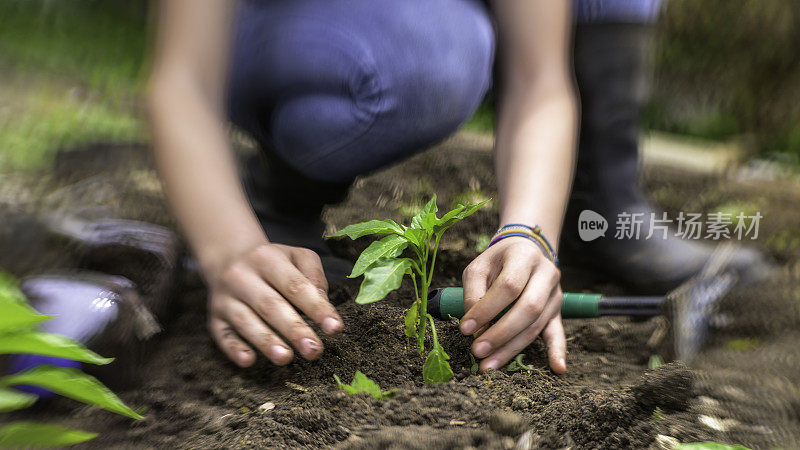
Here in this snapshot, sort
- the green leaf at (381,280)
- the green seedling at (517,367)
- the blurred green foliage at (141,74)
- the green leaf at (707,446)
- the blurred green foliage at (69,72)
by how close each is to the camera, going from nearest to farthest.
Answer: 1. the green leaf at (707,446)
2. the green leaf at (381,280)
3. the green seedling at (517,367)
4. the blurred green foliage at (69,72)
5. the blurred green foliage at (141,74)

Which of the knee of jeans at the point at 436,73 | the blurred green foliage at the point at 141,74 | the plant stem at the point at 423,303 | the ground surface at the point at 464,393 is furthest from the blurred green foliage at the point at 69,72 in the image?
the plant stem at the point at 423,303

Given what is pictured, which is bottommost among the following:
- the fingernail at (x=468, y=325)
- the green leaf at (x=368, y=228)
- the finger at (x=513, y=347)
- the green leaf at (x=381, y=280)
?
the finger at (x=513, y=347)

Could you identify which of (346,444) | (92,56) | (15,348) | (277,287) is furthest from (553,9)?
(92,56)

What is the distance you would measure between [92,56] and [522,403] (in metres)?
3.69

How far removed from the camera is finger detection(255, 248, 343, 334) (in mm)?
1233

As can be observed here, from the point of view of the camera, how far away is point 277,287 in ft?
4.28

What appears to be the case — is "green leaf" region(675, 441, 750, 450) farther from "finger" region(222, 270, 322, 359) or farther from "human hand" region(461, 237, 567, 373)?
"finger" region(222, 270, 322, 359)

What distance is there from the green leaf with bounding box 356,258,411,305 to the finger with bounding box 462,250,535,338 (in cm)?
15

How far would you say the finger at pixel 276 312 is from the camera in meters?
1.24

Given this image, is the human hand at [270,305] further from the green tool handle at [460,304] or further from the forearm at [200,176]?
the green tool handle at [460,304]

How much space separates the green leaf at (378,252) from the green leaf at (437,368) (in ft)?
0.63

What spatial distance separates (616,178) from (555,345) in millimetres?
878

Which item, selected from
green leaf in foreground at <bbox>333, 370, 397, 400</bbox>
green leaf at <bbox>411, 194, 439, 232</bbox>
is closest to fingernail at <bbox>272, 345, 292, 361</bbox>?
green leaf in foreground at <bbox>333, 370, 397, 400</bbox>

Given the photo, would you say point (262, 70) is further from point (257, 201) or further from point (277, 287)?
point (277, 287)
